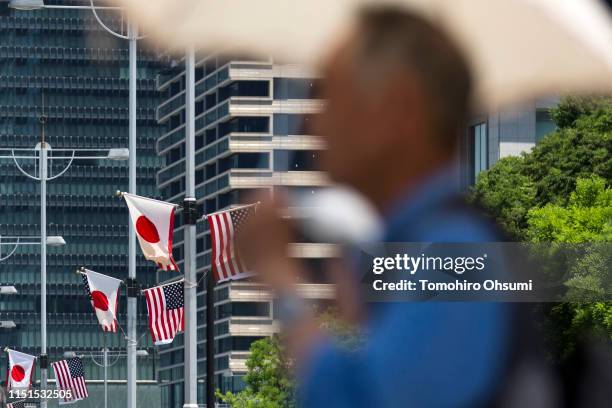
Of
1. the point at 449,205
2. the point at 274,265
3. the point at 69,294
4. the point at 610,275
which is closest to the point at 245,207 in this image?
the point at 274,265

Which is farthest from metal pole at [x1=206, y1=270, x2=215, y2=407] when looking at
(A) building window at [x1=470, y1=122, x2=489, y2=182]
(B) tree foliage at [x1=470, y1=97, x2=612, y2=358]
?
(A) building window at [x1=470, y1=122, x2=489, y2=182]

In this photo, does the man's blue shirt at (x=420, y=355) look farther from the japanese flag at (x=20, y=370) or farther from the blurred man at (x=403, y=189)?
the japanese flag at (x=20, y=370)

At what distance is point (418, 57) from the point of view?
2.10 meters

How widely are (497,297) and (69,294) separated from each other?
177m

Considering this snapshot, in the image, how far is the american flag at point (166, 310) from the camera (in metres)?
40.4

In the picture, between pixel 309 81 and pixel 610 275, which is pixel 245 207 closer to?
pixel 309 81

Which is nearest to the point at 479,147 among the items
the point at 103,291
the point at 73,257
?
the point at 103,291

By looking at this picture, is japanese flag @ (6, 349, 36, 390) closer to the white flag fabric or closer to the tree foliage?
the white flag fabric

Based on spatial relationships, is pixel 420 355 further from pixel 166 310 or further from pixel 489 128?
pixel 166 310

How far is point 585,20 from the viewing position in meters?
2.13

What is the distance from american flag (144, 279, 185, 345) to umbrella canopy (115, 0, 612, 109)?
3818cm

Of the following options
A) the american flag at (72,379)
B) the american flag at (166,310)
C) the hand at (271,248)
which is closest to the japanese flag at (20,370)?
the american flag at (72,379)

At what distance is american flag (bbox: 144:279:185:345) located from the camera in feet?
133

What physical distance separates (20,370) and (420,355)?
7878cm
